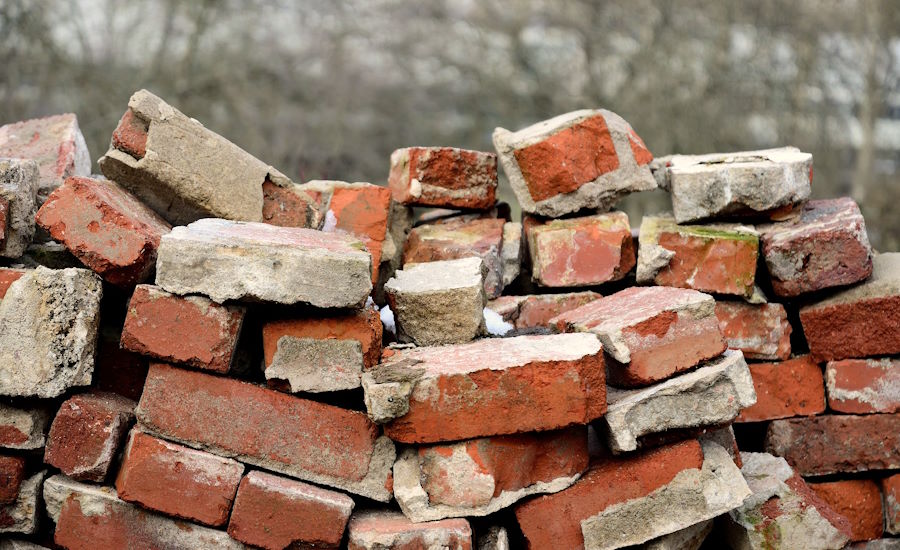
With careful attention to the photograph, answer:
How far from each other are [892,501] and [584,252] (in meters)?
1.74

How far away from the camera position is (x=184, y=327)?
3211 millimetres

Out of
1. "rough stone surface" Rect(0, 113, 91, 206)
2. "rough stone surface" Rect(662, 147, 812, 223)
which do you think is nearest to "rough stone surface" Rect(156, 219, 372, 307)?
"rough stone surface" Rect(0, 113, 91, 206)

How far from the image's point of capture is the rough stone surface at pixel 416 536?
304 cm

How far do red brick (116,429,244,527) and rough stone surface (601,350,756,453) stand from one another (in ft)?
4.30

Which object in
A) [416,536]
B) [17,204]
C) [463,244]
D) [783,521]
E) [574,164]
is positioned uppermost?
[574,164]

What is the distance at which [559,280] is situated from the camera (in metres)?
4.16

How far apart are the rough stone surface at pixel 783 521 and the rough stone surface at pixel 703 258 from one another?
2.77ft

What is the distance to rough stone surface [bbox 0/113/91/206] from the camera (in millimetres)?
4152

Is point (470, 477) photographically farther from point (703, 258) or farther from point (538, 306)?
point (703, 258)

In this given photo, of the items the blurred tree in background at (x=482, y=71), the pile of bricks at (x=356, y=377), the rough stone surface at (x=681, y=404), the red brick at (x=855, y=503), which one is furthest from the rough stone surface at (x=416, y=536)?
the blurred tree in background at (x=482, y=71)

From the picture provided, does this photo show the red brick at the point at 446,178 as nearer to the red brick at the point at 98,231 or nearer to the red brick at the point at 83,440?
the red brick at the point at 98,231

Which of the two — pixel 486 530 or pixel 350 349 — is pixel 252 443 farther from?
pixel 486 530

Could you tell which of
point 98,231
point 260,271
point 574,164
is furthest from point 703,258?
point 98,231

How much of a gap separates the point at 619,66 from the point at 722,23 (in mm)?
1752
